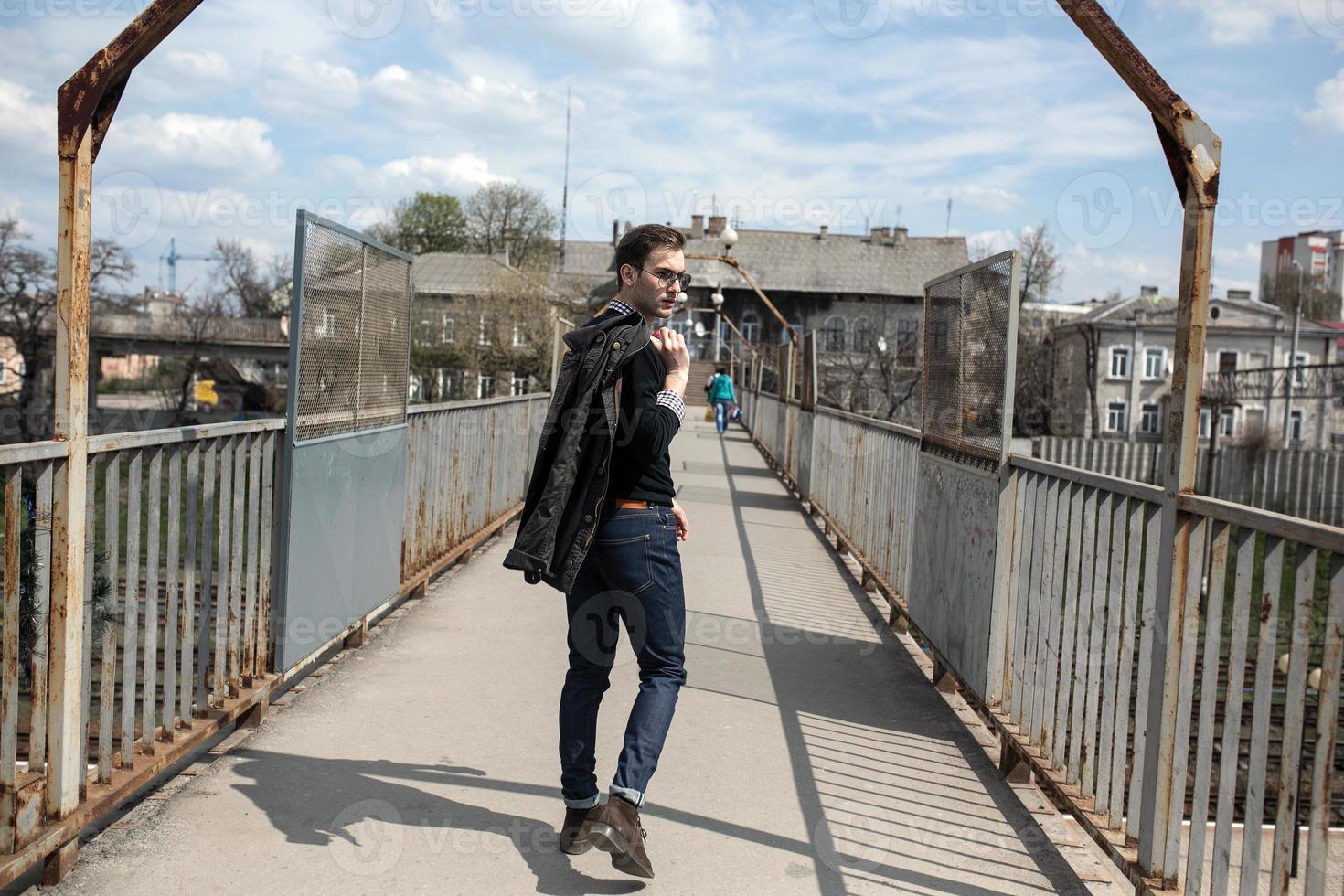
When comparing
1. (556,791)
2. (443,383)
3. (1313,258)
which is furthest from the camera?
(1313,258)

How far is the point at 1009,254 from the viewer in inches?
202

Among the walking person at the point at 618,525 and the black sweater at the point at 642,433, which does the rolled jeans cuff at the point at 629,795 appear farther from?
the black sweater at the point at 642,433

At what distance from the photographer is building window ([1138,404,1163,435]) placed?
2660 inches

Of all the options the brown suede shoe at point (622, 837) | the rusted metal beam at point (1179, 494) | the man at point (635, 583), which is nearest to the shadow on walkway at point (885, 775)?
the rusted metal beam at point (1179, 494)

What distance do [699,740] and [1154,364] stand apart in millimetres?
69535

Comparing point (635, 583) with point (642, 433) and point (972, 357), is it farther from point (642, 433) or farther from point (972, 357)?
point (972, 357)

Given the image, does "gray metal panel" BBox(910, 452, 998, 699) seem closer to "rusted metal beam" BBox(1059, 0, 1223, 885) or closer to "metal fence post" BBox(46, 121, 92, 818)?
"rusted metal beam" BBox(1059, 0, 1223, 885)

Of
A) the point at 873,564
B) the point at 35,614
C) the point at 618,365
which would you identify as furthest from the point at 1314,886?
the point at 873,564

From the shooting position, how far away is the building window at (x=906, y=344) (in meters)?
52.8

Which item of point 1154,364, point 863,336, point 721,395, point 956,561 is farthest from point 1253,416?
point 956,561

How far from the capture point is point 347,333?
5879 mm

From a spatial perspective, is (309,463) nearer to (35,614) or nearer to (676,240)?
(35,614)

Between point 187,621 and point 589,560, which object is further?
point 187,621

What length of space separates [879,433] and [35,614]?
690cm
